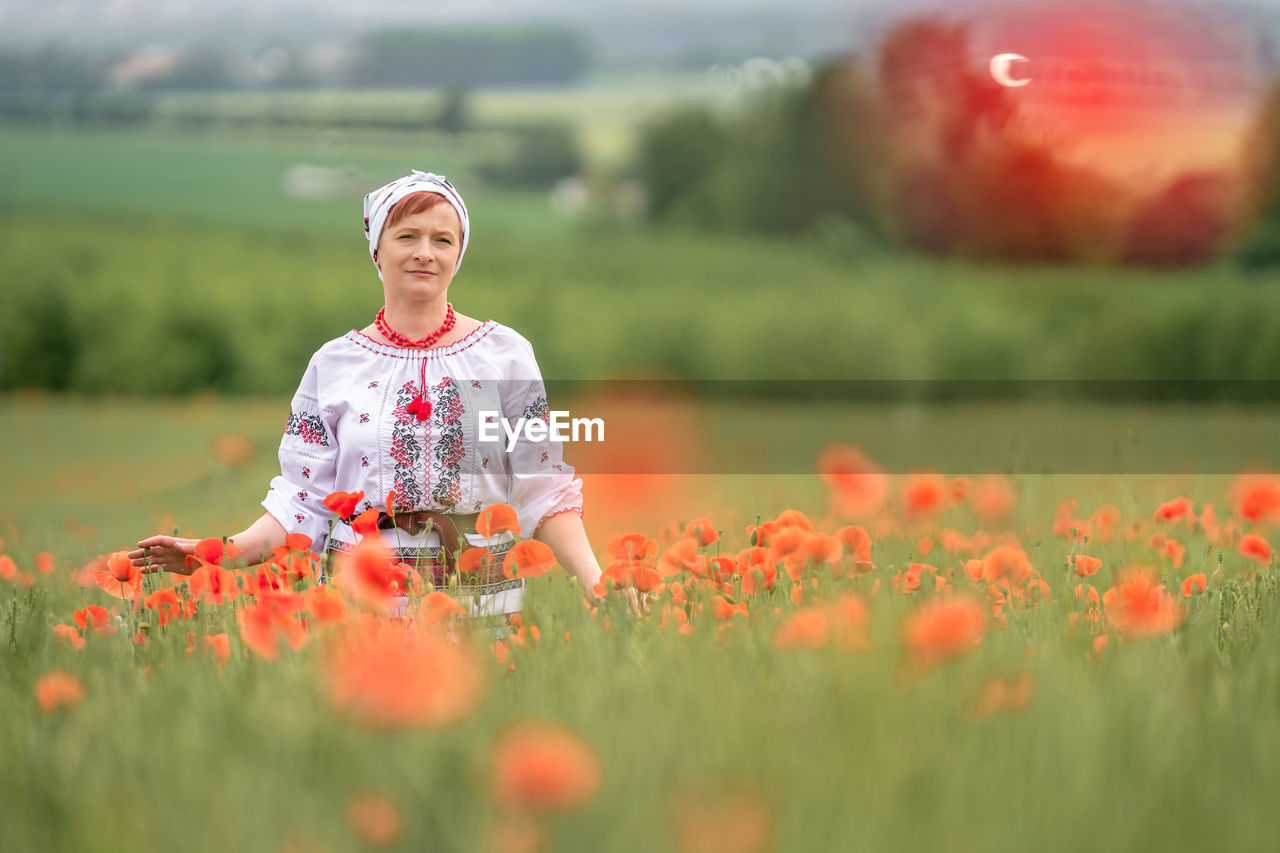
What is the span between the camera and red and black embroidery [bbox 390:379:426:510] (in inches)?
117

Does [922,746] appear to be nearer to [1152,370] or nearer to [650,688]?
[650,688]

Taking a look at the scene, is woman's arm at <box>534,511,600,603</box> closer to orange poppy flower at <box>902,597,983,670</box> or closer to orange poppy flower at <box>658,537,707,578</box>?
orange poppy flower at <box>658,537,707,578</box>

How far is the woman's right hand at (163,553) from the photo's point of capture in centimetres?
286

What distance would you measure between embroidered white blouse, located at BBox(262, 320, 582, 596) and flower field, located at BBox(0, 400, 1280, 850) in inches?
10.3

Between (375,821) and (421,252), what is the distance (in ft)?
5.52

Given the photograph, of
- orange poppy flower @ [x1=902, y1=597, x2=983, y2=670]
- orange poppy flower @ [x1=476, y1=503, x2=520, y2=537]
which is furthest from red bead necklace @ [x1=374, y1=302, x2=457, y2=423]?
orange poppy flower @ [x1=902, y1=597, x2=983, y2=670]

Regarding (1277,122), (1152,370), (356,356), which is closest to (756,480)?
(356,356)

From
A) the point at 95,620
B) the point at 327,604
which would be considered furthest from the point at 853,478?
the point at 95,620

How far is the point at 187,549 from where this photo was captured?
287 centimetres

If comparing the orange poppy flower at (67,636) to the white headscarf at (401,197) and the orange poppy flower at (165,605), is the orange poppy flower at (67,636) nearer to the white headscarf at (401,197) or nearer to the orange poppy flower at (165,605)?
the orange poppy flower at (165,605)

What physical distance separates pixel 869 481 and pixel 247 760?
115 centimetres

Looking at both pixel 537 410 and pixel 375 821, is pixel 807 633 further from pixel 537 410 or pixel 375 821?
pixel 537 410

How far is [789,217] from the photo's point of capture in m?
20.0

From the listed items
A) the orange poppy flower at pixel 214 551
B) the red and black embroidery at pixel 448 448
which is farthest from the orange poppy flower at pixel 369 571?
the red and black embroidery at pixel 448 448
